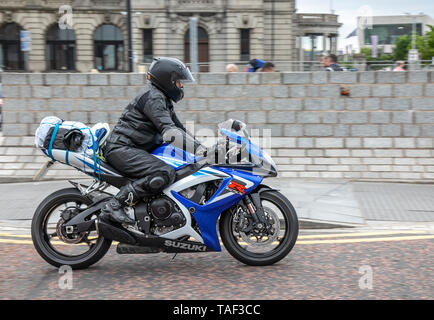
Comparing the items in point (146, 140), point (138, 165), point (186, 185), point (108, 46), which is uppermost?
point (108, 46)

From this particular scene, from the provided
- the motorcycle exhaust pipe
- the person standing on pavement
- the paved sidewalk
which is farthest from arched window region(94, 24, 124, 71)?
the motorcycle exhaust pipe

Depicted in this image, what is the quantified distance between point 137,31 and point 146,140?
35.2 m

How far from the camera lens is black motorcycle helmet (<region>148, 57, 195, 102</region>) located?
480 cm

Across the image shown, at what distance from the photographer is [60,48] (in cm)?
3978

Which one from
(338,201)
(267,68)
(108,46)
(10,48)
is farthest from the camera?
(108,46)

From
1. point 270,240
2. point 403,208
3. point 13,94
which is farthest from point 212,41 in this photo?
point 270,240

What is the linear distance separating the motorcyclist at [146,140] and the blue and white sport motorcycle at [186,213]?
99 millimetres

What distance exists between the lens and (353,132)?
31.6ft

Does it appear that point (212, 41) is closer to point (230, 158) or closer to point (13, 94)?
point (13, 94)

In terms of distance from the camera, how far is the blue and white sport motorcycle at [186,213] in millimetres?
4812

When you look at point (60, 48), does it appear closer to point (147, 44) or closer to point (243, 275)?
point (147, 44)

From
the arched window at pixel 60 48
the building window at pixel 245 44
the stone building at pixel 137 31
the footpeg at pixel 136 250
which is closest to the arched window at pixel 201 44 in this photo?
the stone building at pixel 137 31

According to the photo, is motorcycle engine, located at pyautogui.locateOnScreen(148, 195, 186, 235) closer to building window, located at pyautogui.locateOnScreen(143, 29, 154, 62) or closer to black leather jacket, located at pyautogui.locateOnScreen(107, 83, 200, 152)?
black leather jacket, located at pyautogui.locateOnScreen(107, 83, 200, 152)

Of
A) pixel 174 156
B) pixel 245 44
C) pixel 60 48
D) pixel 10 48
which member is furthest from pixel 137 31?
pixel 174 156
